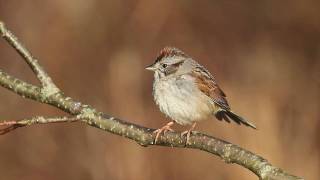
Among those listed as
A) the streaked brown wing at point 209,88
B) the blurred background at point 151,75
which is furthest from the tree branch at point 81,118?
the blurred background at point 151,75

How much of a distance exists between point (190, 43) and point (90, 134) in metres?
1.38

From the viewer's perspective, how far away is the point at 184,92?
364 centimetres

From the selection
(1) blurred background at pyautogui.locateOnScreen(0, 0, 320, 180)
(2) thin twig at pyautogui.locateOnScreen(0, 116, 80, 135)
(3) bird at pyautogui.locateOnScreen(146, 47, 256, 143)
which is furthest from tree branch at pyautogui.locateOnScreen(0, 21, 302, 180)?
Result: (1) blurred background at pyautogui.locateOnScreen(0, 0, 320, 180)

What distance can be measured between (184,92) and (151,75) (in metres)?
4.33

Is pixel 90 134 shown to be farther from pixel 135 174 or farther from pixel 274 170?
pixel 274 170

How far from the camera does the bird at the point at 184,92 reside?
Result: 3.55 metres

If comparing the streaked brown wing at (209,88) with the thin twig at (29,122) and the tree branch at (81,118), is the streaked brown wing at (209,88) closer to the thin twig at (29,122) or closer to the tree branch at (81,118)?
the tree branch at (81,118)

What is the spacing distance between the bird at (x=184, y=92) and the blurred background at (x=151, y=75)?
3.14 m

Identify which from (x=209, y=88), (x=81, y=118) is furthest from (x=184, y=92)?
(x=81, y=118)

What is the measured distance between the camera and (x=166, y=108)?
3.55 meters

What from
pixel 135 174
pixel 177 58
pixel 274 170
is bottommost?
pixel 274 170

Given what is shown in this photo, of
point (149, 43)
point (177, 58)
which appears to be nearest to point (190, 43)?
point (149, 43)

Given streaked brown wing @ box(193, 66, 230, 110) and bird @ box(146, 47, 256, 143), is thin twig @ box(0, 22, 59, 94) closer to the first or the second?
bird @ box(146, 47, 256, 143)

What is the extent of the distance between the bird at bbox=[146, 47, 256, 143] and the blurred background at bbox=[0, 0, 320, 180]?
3139mm
